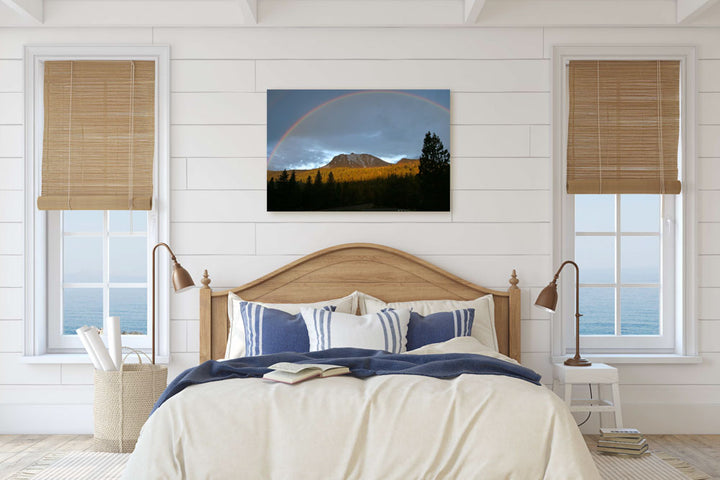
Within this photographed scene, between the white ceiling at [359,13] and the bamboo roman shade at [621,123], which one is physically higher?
the white ceiling at [359,13]

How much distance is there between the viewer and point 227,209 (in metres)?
4.08

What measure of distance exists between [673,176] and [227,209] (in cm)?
281

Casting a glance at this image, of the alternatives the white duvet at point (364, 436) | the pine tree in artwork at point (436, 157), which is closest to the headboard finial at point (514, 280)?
the pine tree in artwork at point (436, 157)

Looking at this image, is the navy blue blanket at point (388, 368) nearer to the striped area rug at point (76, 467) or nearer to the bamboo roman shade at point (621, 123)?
the striped area rug at point (76, 467)

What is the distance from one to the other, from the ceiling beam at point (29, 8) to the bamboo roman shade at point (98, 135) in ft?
0.93

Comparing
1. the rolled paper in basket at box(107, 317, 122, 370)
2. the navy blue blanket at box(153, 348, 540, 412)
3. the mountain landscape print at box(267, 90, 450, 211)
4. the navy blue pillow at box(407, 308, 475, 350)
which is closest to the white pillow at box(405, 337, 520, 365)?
the navy blue pillow at box(407, 308, 475, 350)

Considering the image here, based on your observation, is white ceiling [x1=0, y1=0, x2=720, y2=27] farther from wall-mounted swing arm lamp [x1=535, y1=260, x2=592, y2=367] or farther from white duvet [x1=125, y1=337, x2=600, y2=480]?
white duvet [x1=125, y1=337, x2=600, y2=480]

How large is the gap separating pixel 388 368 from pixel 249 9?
2.30 meters

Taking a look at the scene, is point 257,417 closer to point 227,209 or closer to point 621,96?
point 227,209

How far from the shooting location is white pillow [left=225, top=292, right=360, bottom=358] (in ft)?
12.3

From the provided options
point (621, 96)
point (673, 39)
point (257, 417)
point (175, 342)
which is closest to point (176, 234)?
point (175, 342)

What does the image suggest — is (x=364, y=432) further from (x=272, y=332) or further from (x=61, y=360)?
(x=61, y=360)

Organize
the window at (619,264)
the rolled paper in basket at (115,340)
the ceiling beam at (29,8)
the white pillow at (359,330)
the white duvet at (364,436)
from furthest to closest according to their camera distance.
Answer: the window at (619,264), the ceiling beam at (29,8), the rolled paper in basket at (115,340), the white pillow at (359,330), the white duvet at (364,436)

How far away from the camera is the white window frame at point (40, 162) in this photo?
13.3ft
